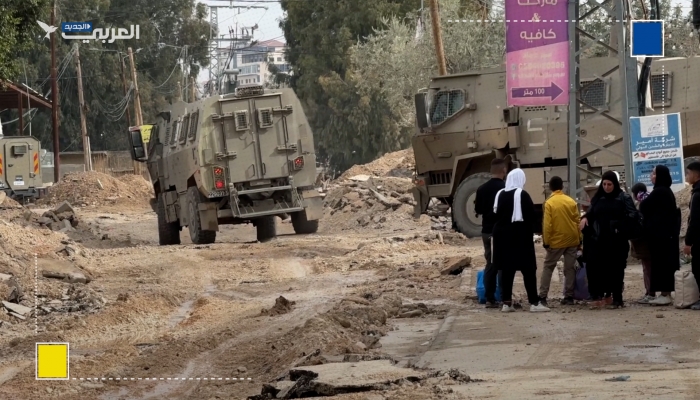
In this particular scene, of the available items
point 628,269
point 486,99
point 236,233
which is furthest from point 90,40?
point 628,269

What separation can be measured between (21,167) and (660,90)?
3183 cm

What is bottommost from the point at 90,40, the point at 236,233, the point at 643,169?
the point at 236,233

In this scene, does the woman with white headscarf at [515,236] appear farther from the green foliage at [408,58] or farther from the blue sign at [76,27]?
the blue sign at [76,27]

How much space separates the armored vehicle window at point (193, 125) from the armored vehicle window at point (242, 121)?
80 centimetres

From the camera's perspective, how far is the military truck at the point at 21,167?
47875 millimetres

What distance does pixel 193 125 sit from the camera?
25.8 meters

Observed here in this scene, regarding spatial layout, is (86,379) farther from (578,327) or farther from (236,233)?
(236,233)

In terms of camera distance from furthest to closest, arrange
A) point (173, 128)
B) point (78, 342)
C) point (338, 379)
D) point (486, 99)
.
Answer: point (173, 128) → point (486, 99) → point (78, 342) → point (338, 379)

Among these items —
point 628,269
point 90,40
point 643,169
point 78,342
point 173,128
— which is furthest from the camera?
point 90,40

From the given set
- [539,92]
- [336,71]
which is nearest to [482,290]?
[539,92]

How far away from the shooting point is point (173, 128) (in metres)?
27.6

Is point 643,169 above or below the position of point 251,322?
above

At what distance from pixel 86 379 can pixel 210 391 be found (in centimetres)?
126

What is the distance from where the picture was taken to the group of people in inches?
525
